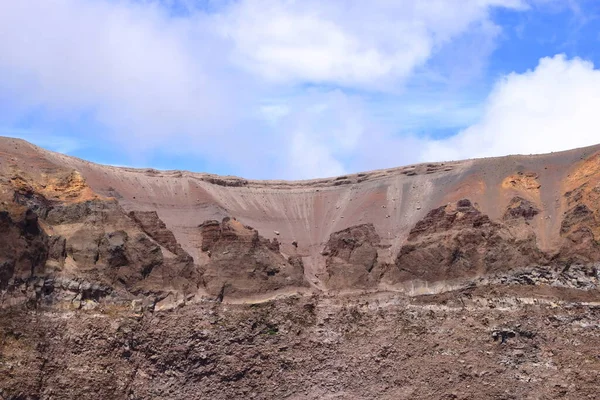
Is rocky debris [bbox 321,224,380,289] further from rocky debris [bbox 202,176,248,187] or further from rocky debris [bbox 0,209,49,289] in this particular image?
rocky debris [bbox 0,209,49,289]

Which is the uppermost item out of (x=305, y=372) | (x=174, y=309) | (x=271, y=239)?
(x=271, y=239)

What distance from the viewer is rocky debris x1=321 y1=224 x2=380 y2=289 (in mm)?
66562

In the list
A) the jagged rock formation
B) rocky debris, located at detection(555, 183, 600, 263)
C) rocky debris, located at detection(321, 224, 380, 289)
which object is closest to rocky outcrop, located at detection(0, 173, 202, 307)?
the jagged rock formation

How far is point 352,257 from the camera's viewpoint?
224ft

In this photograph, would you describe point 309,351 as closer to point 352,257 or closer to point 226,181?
point 352,257

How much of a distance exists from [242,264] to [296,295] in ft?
15.2

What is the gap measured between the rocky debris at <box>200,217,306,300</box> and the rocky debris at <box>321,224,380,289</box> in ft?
8.75

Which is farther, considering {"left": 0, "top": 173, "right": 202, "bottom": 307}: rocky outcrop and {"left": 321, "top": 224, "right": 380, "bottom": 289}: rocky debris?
{"left": 321, "top": 224, "right": 380, "bottom": 289}: rocky debris

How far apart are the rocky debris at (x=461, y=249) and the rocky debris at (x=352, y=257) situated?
187 cm

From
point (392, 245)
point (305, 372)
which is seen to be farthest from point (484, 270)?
point (305, 372)

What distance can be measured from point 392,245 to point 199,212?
16.1 metres

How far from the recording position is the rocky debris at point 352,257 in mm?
66562

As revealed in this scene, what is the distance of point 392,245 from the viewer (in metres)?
69.9

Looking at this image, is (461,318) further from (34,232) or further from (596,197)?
(34,232)
